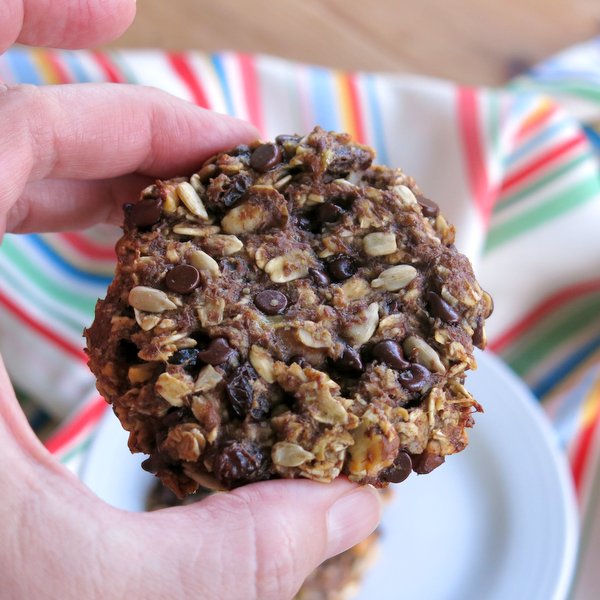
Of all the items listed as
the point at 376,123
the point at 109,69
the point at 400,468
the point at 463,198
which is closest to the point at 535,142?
the point at 463,198

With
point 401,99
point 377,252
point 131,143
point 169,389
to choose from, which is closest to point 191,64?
point 401,99

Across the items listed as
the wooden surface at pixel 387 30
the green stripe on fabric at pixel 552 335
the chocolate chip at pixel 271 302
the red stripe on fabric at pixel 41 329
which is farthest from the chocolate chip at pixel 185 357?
the wooden surface at pixel 387 30

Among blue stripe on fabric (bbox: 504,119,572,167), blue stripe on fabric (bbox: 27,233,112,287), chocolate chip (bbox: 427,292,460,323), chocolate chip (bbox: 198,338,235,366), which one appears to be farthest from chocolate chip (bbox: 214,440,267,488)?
blue stripe on fabric (bbox: 504,119,572,167)

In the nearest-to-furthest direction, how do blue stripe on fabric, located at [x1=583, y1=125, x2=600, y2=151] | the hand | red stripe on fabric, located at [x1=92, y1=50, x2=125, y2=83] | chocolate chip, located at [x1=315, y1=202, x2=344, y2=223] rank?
the hand, chocolate chip, located at [x1=315, y1=202, x2=344, y2=223], red stripe on fabric, located at [x1=92, y1=50, x2=125, y2=83], blue stripe on fabric, located at [x1=583, y1=125, x2=600, y2=151]

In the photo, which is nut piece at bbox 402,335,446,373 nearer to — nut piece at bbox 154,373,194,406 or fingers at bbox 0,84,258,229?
nut piece at bbox 154,373,194,406

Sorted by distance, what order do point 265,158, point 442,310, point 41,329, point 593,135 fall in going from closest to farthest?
point 442,310, point 265,158, point 41,329, point 593,135

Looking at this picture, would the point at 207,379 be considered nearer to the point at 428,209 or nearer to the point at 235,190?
the point at 235,190

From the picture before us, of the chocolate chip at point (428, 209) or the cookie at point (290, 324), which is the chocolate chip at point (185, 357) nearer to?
the cookie at point (290, 324)
